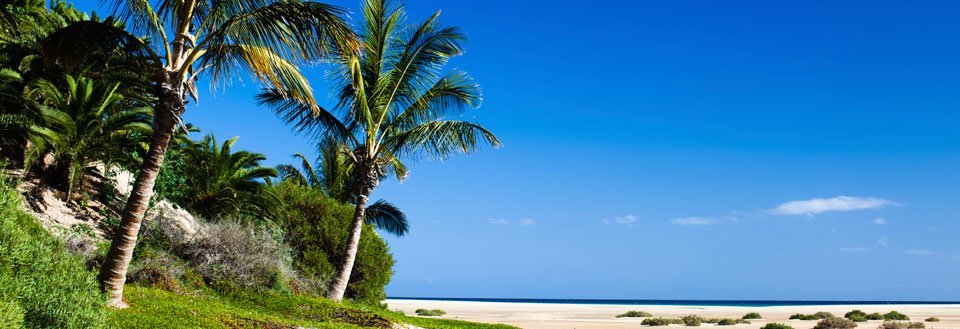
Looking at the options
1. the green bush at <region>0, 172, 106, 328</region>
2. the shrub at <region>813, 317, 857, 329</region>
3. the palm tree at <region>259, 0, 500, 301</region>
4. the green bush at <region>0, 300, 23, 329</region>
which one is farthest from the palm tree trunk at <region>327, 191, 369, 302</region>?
the shrub at <region>813, 317, 857, 329</region>

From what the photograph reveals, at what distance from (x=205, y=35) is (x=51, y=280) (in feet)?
21.3

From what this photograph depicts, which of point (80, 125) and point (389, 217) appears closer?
point (80, 125)

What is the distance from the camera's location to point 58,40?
11.0 metres

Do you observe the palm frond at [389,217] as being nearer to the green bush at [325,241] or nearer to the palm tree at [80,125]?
the green bush at [325,241]

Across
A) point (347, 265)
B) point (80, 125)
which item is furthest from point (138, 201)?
point (347, 265)

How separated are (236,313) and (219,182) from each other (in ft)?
27.2

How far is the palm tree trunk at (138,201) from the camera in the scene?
10359mm

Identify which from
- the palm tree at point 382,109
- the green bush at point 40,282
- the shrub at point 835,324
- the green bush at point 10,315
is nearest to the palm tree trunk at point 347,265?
the palm tree at point 382,109

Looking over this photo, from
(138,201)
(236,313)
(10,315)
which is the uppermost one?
(138,201)

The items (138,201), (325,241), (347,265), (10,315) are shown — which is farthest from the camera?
(325,241)

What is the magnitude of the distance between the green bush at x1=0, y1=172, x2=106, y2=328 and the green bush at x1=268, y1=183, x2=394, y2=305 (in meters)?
14.4

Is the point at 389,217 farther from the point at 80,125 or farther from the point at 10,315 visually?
the point at 10,315

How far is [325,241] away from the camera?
72.1 ft

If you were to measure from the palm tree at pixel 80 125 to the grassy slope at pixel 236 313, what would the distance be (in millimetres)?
4811
